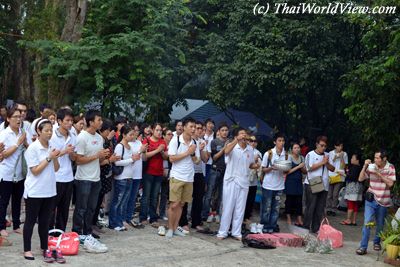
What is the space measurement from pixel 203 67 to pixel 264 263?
30.2ft

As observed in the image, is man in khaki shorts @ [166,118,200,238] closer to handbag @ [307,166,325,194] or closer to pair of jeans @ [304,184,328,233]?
handbag @ [307,166,325,194]

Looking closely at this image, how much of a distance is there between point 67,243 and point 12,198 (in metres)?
1.30

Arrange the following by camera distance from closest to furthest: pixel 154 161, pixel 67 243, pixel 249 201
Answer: pixel 67 243 → pixel 154 161 → pixel 249 201

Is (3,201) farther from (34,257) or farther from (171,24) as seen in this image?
(171,24)

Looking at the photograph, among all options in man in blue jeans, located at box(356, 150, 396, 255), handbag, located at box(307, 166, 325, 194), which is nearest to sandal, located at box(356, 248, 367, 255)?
man in blue jeans, located at box(356, 150, 396, 255)

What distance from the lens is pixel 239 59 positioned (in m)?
15.4

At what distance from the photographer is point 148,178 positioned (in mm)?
9555

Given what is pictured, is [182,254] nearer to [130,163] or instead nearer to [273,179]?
[130,163]

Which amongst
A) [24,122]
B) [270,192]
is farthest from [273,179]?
[24,122]

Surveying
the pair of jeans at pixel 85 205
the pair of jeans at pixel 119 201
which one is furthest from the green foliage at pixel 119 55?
the pair of jeans at pixel 85 205

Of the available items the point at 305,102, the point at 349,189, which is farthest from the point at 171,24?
the point at 305,102

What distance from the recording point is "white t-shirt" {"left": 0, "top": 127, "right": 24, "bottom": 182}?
25.0 feet

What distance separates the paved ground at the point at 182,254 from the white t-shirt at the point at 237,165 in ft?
3.25

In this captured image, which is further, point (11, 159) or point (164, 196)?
point (164, 196)
